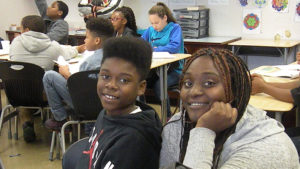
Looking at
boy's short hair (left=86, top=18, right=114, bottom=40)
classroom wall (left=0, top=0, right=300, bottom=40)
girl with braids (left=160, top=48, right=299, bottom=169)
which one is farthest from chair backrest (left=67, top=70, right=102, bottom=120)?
classroom wall (left=0, top=0, right=300, bottom=40)

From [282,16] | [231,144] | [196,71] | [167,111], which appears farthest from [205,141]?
[282,16]

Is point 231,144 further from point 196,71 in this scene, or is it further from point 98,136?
point 98,136

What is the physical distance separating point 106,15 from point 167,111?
1.77m

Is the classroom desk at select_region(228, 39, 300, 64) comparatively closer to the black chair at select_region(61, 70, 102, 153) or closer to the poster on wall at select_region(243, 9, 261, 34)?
the poster on wall at select_region(243, 9, 261, 34)

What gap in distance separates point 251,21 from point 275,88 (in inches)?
115

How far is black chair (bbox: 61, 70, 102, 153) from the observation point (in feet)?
8.27

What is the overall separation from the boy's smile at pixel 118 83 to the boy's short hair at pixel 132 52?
2 cm

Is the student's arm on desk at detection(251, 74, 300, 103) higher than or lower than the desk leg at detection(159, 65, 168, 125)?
higher

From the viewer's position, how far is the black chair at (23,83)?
2.97 metres

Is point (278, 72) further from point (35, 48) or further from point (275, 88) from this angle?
point (35, 48)

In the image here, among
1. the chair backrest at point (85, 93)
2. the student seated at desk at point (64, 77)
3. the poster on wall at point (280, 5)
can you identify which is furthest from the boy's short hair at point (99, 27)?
the poster on wall at point (280, 5)

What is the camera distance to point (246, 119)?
1.04 m

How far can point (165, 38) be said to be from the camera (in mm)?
3994

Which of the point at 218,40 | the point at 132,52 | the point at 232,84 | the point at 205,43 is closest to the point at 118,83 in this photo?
the point at 132,52
